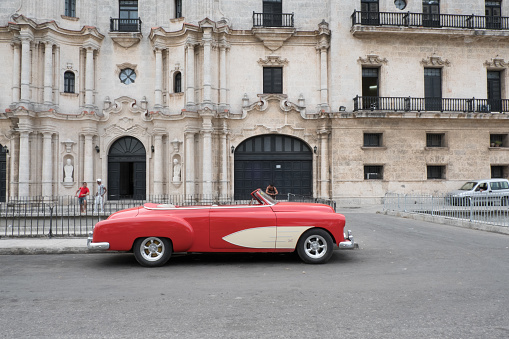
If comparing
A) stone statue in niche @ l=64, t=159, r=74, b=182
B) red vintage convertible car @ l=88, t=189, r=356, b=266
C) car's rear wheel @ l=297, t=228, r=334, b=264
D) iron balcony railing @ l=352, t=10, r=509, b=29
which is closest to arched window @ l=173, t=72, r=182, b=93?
stone statue in niche @ l=64, t=159, r=74, b=182

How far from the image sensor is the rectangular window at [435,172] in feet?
78.8

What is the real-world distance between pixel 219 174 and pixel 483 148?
16.8 m

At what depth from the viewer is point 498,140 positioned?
24516 millimetres

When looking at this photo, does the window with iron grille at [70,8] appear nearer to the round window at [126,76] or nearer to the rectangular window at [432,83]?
the round window at [126,76]

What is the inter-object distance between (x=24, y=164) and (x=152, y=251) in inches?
731

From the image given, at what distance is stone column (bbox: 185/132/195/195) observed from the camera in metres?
22.6

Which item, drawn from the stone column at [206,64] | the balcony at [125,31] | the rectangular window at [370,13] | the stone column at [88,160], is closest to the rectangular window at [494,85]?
the rectangular window at [370,13]

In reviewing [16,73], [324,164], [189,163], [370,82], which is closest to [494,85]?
[370,82]

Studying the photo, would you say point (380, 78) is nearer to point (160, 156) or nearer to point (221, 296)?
point (160, 156)

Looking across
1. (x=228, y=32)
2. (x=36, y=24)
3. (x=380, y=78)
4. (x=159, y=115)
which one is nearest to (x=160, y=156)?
(x=159, y=115)

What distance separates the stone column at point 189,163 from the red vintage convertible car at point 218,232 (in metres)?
15.2

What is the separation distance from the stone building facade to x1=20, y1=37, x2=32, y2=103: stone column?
1.58 ft

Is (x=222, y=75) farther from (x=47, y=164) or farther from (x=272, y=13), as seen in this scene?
(x=47, y=164)

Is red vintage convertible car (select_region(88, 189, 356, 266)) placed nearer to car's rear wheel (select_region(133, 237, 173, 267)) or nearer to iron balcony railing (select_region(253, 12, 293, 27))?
car's rear wheel (select_region(133, 237, 173, 267))
